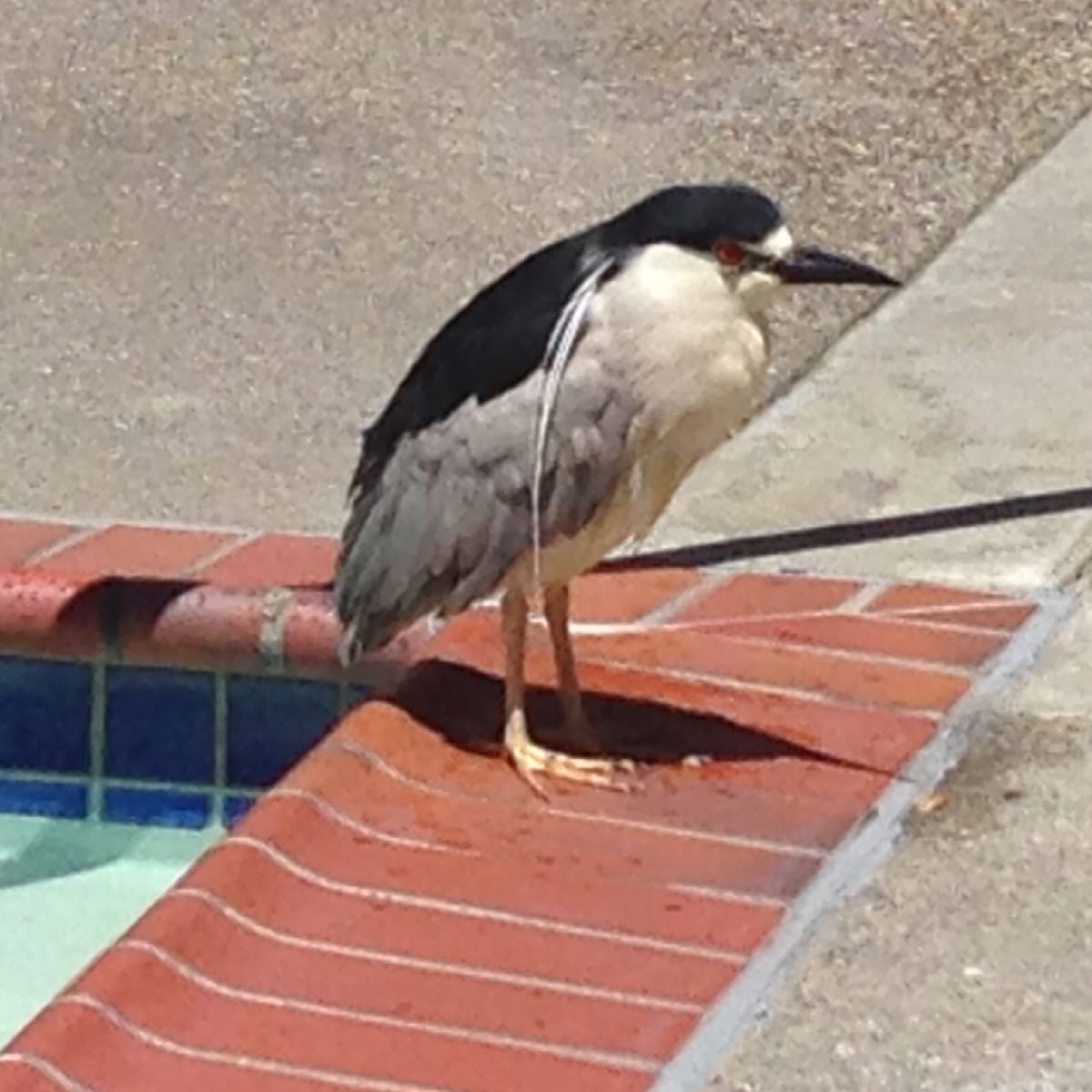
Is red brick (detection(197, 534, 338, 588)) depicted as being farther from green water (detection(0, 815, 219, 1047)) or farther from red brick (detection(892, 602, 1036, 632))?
red brick (detection(892, 602, 1036, 632))

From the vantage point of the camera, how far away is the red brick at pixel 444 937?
3412mm

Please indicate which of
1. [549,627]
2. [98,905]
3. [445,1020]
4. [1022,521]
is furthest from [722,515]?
[445,1020]

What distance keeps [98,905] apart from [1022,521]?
1.49m

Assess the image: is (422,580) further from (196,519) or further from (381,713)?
(196,519)

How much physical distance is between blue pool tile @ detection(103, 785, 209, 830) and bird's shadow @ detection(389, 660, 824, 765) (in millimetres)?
483

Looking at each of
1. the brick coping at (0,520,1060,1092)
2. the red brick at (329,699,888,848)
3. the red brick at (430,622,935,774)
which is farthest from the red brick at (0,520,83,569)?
the red brick at (329,699,888,848)

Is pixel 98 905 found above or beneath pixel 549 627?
beneath

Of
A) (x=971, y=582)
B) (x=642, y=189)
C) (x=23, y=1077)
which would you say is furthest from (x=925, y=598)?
(x=642, y=189)

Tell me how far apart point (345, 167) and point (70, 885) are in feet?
8.36

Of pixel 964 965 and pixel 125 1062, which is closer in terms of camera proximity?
pixel 125 1062

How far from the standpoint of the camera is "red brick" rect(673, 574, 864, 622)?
4.47 m

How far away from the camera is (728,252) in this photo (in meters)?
3.69

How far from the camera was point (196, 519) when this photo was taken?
495cm

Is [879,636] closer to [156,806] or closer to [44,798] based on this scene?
[156,806]
